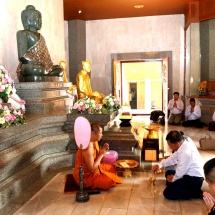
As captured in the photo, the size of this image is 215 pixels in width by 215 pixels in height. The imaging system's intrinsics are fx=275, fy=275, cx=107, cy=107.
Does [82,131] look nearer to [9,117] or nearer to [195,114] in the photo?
[9,117]

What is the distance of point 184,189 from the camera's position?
297 centimetres

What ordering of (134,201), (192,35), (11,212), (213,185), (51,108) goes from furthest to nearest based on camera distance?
(192,35) < (51,108) < (134,201) < (11,212) < (213,185)

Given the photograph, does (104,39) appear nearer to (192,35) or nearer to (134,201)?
(192,35)

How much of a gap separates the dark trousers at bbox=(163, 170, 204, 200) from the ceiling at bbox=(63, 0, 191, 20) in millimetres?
6699

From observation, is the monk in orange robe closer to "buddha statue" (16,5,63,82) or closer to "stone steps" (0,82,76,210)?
"stone steps" (0,82,76,210)

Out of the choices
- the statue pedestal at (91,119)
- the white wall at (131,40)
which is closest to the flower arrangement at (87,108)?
the statue pedestal at (91,119)

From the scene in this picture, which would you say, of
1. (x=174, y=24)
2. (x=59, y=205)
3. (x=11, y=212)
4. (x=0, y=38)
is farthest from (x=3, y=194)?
(x=174, y=24)

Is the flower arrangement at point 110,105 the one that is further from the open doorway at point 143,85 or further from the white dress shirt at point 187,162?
the open doorway at point 143,85

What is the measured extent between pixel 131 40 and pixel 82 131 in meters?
7.96

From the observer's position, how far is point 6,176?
304 centimetres

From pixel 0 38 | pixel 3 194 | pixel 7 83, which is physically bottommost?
pixel 3 194

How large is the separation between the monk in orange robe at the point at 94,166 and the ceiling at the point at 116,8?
6250 mm

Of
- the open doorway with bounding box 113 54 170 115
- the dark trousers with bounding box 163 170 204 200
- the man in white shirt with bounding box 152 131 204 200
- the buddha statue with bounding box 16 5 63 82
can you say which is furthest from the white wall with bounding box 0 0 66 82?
the open doorway with bounding box 113 54 170 115

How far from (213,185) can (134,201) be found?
1.60 metres
